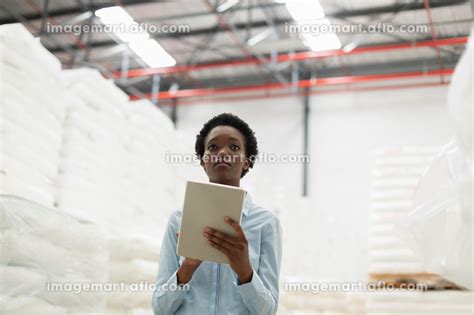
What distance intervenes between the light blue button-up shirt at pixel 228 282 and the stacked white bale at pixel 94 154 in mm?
1303

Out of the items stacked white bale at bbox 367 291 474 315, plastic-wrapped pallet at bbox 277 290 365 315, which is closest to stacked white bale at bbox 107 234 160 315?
stacked white bale at bbox 367 291 474 315

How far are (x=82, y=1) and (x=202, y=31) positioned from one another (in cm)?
203

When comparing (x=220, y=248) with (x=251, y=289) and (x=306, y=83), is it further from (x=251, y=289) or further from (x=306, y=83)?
(x=306, y=83)

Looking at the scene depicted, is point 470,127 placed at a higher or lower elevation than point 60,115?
lower

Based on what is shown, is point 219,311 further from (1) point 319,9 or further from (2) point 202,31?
(2) point 202,31

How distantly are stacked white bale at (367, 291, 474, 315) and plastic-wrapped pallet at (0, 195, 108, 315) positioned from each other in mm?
2962

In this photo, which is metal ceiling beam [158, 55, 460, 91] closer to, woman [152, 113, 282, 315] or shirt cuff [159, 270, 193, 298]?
woman [152, 113, 282, 315]

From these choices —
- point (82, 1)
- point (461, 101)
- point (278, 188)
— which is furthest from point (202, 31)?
point (461, 101)

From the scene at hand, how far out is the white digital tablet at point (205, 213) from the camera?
1550 mm

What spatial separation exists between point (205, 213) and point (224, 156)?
304mm

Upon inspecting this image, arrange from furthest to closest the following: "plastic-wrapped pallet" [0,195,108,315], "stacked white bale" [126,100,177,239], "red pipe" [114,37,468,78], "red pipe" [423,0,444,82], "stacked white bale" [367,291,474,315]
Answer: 1. "red pipe" [114,37,468,78]
2. "red pipe" [423,0,444,82]
3. "stacked white bale" [367,291,474,315]
4. "stacked white bale" [126,100,177,239]
5. "plastic-wrapped pallet" [0,195,108,315]

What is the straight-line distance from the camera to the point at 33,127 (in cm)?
275

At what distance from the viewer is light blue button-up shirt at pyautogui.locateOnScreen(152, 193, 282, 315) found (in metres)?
1.64

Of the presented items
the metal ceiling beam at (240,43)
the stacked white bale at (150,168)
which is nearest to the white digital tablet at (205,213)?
the stacked white bale at (150,168)
